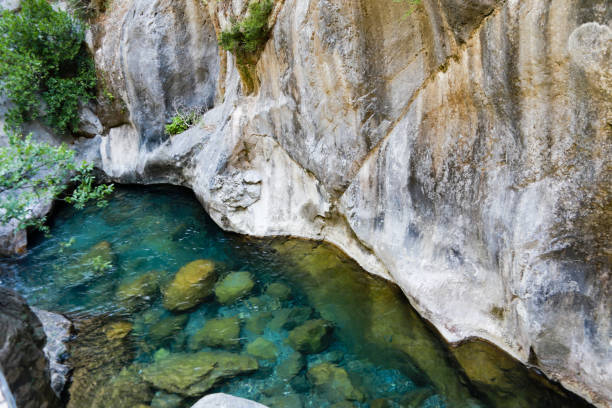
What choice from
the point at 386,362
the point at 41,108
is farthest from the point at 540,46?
Result: the point at 41,108

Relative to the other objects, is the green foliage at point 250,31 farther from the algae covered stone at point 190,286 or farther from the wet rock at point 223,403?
the wet rock at point 223,403

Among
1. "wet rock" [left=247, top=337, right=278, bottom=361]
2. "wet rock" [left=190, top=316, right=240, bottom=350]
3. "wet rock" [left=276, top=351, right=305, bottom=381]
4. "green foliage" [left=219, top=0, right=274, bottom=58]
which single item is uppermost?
"green foliage" [left=219, top=0, right=274, bottom=58]

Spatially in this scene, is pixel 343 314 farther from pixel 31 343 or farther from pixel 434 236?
pixel 31 343

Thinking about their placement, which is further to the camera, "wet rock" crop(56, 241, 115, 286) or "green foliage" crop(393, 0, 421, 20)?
"wet rock" crop(56, 241, 115, 286)

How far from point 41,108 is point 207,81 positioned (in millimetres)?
5975

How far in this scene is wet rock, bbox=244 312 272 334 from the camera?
7.12 meters

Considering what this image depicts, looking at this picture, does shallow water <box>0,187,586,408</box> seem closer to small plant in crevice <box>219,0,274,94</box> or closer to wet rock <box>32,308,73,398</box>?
wet rock <box>32,308,73,398</box>

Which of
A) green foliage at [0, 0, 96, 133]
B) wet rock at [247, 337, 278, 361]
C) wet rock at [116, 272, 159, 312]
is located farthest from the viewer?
green foliage at [0, 0, 96, 133]

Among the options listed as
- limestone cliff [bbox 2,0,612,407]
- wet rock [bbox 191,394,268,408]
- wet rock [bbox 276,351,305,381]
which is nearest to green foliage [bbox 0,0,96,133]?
limestone cliff [bbox 2,0,612,407]

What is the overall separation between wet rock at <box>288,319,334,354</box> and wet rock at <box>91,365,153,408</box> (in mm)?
2297

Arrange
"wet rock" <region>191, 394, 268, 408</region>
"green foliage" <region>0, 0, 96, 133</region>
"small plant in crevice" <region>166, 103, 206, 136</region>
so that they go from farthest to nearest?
"small plant in crevice" <region>166, 103, 206, 136</region>, "green foliage" <region>0, 0, 96, 133</region>, "wet rock" <region>191, 394, 268, 408</region>

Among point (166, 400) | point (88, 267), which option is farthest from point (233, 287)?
point (88, 267)

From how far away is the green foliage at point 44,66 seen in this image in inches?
504

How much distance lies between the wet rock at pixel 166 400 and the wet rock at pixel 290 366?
145 cm
